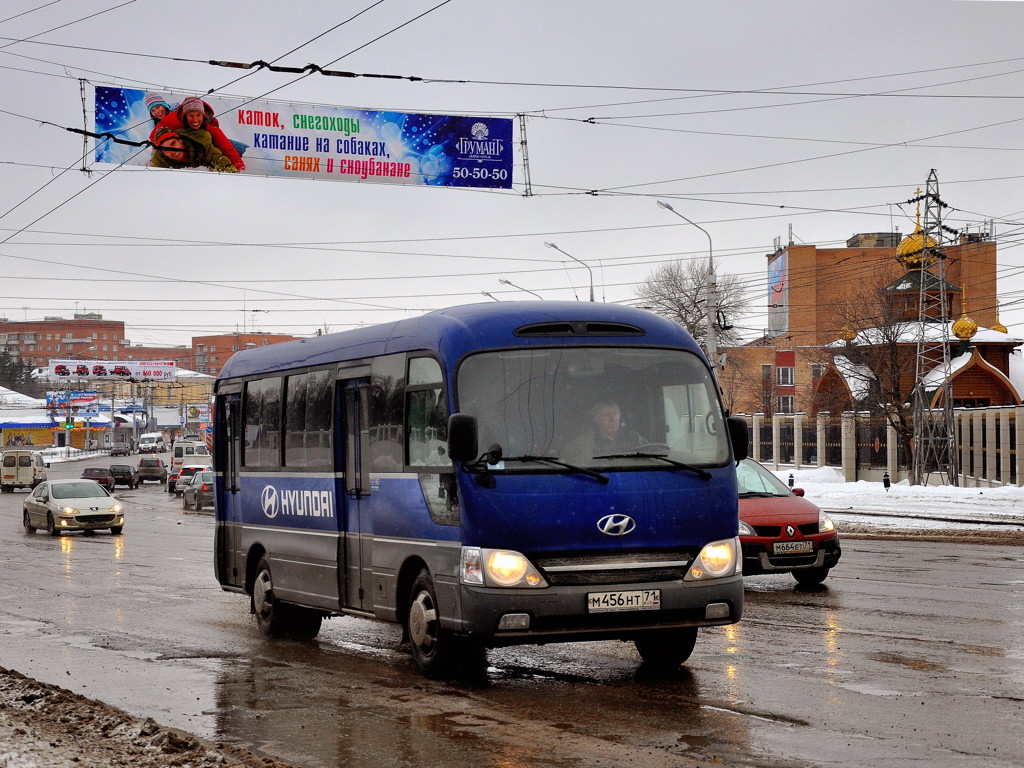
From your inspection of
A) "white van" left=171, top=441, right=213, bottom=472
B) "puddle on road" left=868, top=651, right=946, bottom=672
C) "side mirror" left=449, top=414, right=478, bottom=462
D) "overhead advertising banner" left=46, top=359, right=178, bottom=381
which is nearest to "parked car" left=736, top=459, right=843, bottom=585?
"puddle on road" left=868, top=651, right=946, bottom=672

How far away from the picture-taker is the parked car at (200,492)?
152ft

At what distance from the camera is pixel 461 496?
30.7ft

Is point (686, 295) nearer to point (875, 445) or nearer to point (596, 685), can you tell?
point (875, 445)

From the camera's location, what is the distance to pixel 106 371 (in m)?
110

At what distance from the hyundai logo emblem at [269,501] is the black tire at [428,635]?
3247mm

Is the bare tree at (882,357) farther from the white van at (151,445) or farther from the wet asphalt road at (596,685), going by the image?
the white van at (151,445)

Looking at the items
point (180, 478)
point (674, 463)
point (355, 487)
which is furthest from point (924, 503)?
point (180, 478)

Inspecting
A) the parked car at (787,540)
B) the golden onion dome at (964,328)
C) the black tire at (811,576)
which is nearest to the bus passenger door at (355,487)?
the parked car at (787,540)

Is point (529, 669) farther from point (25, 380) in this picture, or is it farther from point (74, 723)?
point (25, 380)

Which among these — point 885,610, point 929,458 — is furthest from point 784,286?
point 885,610

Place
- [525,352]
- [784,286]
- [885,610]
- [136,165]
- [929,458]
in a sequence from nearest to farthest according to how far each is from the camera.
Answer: [525,352] < [885,610] < [136,165] < [929,458] < [784,286]

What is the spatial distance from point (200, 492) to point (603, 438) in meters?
38.7

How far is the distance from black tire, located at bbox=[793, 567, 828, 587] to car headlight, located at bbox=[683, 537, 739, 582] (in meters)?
6.81

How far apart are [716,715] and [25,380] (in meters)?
182
